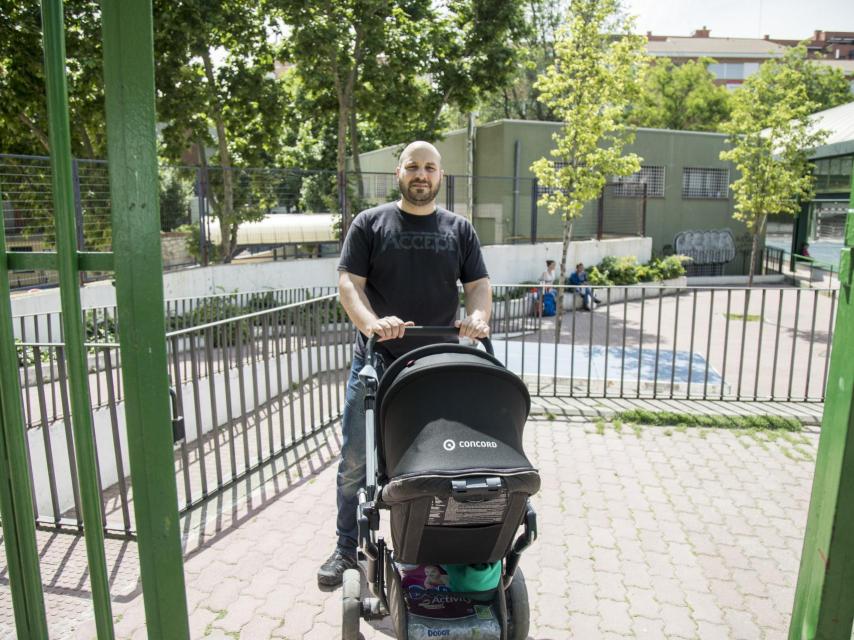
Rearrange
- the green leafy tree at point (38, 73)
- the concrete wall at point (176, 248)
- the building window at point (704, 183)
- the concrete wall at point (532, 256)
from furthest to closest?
1. the building window at point (704, 183)
2. the concrete wall at point (532, 256)
3. the concrete wall at point (176, 248)
4. the green leafy tree at point (38, 73)

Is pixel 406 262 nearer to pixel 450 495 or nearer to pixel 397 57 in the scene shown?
pixel 450 495

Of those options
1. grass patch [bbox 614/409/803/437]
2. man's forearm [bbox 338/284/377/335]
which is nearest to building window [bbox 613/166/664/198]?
grass patch [bbox 614/409/803/437]

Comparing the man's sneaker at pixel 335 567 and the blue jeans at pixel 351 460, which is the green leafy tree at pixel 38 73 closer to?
the blue jeans at pixel 351 460

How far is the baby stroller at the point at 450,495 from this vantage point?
7.54 feet

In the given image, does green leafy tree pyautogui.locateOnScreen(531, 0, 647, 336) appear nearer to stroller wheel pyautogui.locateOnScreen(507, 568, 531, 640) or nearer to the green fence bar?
stroller wheel pyautogui.locateOnScreen(507, 568, 531, 640)

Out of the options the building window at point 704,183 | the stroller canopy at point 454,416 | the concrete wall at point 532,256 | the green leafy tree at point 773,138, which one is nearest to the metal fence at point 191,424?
the stroller canopy at point 454,416

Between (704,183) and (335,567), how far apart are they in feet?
88.0

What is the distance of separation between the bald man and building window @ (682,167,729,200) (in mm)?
25134

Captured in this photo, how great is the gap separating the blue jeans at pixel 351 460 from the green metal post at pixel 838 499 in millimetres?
2140

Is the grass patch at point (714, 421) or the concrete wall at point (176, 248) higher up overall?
the concrete wall at point (176, 248)

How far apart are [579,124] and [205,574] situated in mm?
Answer: 10947

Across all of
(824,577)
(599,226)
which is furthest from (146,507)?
(599,226)

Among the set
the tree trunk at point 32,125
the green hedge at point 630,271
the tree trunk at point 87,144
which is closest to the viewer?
the tree trunk at point 32,125

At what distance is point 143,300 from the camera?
4.96ft
